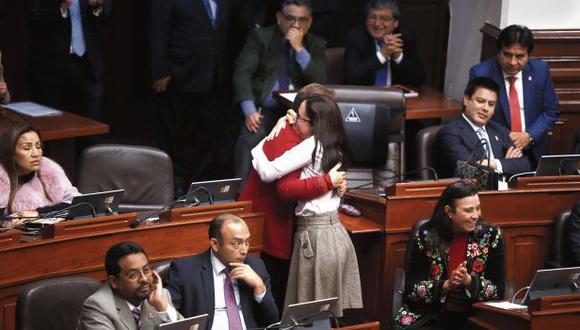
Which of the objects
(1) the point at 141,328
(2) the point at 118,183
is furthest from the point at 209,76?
(1) the point at 141,328

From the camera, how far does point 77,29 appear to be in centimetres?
623

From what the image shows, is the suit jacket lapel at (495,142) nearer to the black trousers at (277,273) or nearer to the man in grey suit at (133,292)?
the black trousers at (277,273)

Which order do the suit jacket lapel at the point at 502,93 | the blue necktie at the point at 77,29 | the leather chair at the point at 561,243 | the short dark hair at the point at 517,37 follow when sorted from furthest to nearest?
the blue necktie at the point at 77,29 → the suit jacket lapel at the point at 502,93 → the short dark hair at the point at 517,37 → the leather chair at the point at 561,243

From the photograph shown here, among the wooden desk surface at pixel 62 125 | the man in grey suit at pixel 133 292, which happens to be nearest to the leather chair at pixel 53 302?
the man in grey suit at pixel 133 292

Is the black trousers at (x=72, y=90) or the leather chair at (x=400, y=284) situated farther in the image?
the black trousers at (x=72, y=90)

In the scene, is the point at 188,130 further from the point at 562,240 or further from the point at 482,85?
the point at 562,240

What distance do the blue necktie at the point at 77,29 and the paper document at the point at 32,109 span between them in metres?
0.34

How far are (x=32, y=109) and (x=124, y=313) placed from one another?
7.82 feet

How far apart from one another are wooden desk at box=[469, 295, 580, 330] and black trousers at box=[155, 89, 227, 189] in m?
2.55

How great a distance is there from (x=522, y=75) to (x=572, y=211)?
3.62 ft

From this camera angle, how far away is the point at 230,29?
6730mm

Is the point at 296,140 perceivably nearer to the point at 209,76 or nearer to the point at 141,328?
the point at 141,328

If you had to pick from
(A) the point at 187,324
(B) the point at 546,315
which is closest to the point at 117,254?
(A) the point at 187,324

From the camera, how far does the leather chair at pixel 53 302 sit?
4.03 metres
